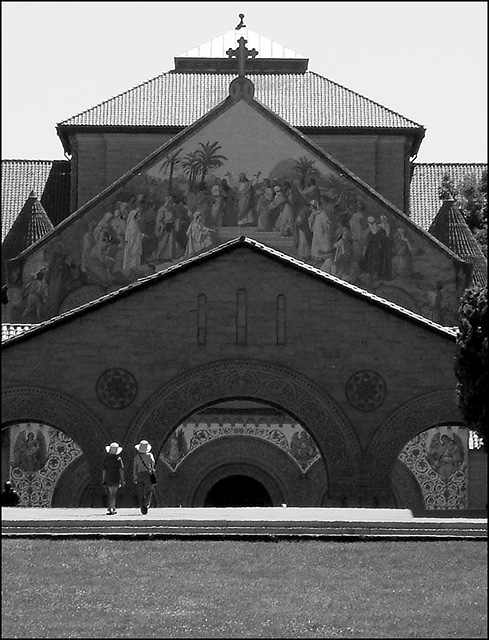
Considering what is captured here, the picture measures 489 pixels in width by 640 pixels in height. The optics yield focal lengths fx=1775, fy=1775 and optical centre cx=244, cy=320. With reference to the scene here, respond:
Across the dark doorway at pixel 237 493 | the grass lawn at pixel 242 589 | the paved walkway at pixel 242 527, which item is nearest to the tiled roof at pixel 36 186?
the dark doorway at pixel 237 493

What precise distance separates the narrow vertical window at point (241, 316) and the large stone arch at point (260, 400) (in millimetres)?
503

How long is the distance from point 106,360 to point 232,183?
500 inches

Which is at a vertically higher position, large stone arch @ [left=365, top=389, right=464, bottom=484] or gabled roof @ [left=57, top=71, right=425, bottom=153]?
gabled roof @ [left=57, top=71, right=425, bottom=153]

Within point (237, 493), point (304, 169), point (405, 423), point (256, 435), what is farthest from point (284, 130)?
point (405, 423)

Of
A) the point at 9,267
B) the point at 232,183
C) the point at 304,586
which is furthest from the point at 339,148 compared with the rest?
the point at 304,586

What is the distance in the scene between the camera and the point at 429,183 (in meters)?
65.8

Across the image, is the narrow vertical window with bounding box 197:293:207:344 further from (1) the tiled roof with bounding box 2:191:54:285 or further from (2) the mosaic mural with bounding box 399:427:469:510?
(1) the tiled roof with bounding box 2:191:54:285

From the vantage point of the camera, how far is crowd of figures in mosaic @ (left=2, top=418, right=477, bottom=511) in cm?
4503

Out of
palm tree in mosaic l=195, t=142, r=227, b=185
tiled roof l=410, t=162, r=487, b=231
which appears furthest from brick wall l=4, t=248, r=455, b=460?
tiled roof l=410, t=162, r=487, b=231

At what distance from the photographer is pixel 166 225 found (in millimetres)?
46750

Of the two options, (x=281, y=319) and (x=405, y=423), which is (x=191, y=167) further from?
(x=405, y=423)

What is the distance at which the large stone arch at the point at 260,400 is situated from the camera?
1396 inches

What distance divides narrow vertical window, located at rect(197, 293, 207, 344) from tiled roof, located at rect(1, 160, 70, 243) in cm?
2479

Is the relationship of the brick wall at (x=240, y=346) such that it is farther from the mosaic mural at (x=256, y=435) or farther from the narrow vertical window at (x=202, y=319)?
the mosaic mural at (x=256, y=435)
